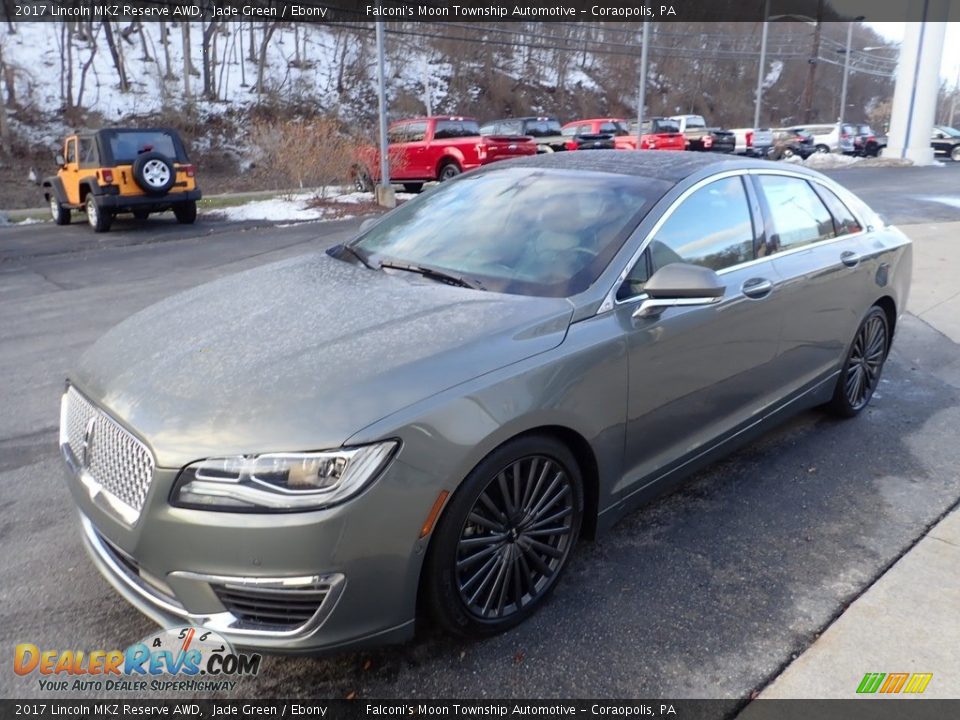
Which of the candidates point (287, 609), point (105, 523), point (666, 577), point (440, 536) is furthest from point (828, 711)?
point (105, 523)

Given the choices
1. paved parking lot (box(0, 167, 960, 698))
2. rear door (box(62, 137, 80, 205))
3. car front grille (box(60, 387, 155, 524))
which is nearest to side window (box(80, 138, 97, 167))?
rear door (box(62, 137, 80, 205))

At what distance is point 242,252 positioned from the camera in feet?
36.1

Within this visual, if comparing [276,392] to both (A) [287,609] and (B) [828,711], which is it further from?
(B) [828,711]

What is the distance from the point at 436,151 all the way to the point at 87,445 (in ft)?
56.5

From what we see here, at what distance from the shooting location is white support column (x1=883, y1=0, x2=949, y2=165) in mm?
28938

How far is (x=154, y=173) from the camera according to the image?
526 inches

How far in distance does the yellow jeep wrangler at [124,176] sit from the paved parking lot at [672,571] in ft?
28.5

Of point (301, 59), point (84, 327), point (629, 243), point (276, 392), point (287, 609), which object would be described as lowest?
point (84, 327)

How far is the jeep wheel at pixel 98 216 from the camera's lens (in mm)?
13188

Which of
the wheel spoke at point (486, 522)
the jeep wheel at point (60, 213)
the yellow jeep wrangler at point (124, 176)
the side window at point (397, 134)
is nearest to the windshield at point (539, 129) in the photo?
the side window at point (397, 134)

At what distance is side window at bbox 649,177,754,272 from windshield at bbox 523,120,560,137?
2012cm

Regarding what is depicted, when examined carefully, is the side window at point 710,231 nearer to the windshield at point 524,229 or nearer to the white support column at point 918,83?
the windshield at point 524,229

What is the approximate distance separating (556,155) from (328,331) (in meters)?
A: 2.05

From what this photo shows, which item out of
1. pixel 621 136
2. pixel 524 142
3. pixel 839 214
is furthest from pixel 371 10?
pixel 839 214
